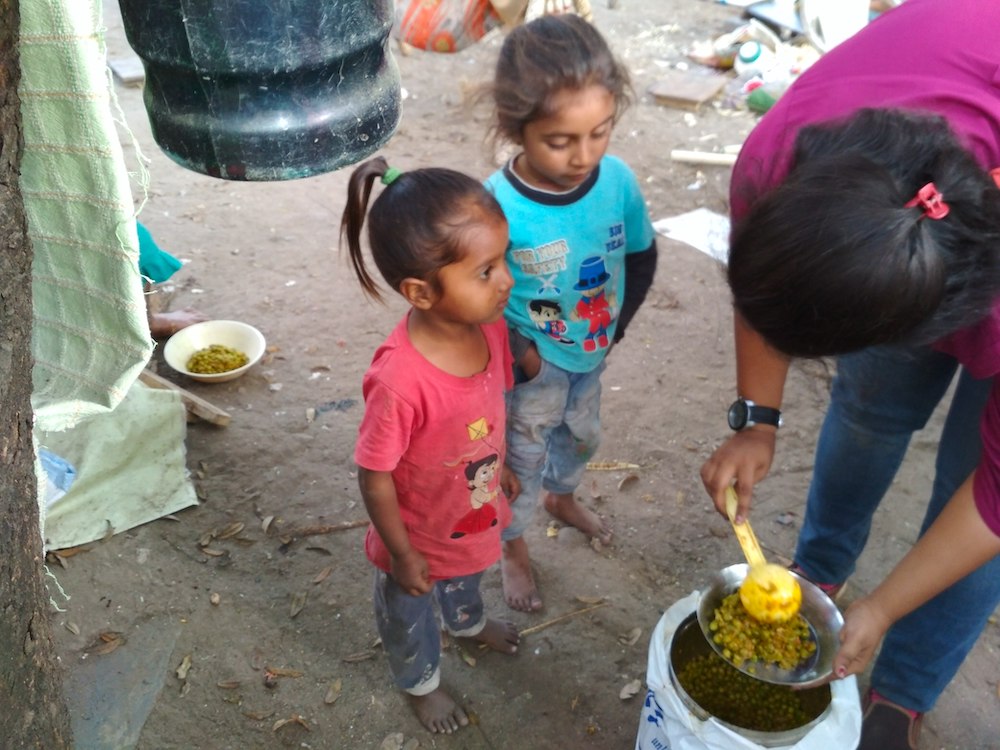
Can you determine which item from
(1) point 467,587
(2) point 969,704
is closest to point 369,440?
(1) point 467,587

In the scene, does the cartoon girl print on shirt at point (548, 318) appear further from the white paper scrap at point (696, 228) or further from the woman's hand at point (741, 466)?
the white paper scrap at point (696, 228)

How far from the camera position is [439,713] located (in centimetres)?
216

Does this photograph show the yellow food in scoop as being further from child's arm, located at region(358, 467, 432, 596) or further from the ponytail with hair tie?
the ponytail with hair tie

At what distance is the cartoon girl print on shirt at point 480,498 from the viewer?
1.86m

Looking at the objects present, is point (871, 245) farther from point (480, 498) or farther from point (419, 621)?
point (419, 621)

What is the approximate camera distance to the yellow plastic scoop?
164cm

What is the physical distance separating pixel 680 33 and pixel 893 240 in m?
6.33

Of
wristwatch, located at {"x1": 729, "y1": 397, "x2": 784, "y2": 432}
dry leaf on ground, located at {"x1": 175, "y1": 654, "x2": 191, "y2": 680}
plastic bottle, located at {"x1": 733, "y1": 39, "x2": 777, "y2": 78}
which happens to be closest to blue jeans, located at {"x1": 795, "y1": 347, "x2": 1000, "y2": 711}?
wristwatch, located at {"x1": 729, "y1": 397, "x2": 784, "y2": 432}

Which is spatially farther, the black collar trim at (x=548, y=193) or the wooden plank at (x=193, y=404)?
the wooden plank at (x=193, y=404)

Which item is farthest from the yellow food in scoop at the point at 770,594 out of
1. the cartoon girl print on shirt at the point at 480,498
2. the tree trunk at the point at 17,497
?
the tree trunk at the point at 17,497

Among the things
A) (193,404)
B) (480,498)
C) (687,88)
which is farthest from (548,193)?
(687,88)

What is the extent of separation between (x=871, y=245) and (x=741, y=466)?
743 millimetres

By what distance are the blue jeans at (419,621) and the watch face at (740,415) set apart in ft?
2.38

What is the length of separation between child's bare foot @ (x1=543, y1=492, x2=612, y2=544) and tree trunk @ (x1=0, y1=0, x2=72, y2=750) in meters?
1.56
